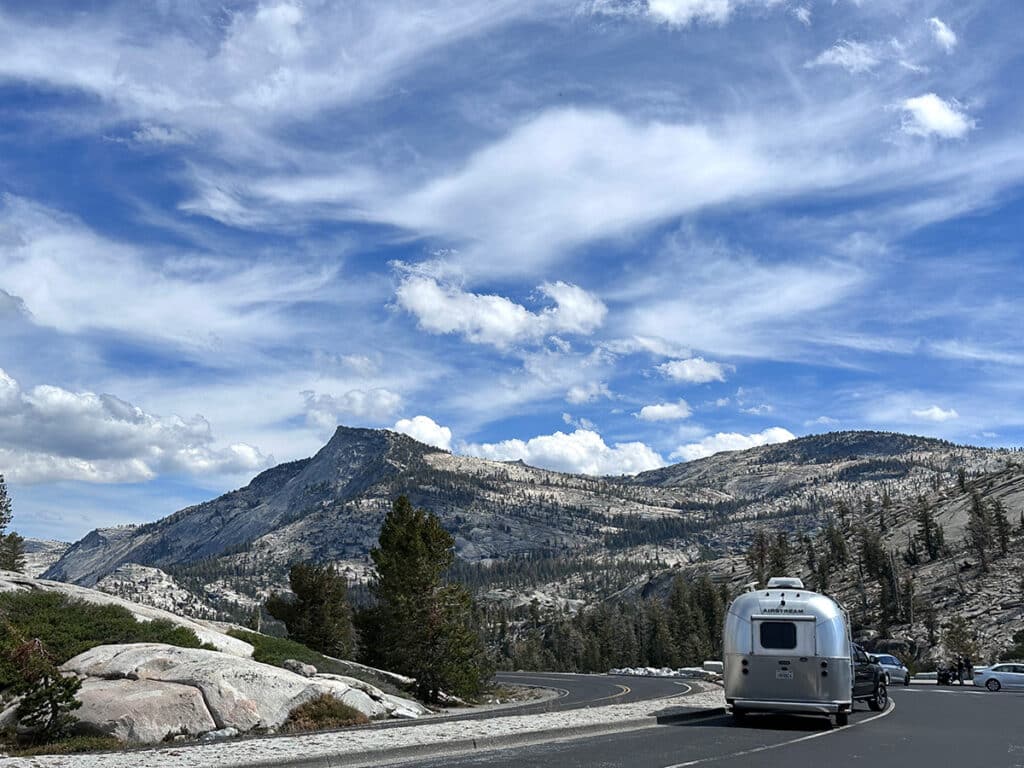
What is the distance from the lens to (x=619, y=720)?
2064 cm

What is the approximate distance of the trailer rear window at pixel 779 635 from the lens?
2072 cm

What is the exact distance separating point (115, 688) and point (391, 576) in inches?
976

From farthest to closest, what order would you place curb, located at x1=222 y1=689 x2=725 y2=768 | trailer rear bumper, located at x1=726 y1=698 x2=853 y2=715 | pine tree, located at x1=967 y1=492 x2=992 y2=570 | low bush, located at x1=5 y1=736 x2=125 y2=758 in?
pine tree, located at x1=967 y1=492 x2=992 y2=570
trailer rear bumper, located at x1=726 y1=698 x2=853 y2=715
low bush, located at x1=5 y1=736 x2=125 y2=758
curb, located at x1=222 y1=689 x2=725 y2=768

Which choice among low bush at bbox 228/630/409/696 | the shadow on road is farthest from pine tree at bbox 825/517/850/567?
the shadow on road

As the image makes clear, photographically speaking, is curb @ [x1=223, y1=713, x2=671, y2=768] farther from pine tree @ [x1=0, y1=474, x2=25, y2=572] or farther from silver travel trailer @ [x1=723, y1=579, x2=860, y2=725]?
pine tree @ [x1=0, y1=474, x2=25, y2=572]

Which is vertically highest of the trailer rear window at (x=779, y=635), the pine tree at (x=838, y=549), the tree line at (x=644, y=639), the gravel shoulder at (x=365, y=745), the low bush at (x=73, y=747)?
the pine tree at (x=838, y=549)

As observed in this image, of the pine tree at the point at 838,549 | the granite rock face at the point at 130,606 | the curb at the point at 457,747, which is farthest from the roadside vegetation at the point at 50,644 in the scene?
the pine tree at the point at 838,549

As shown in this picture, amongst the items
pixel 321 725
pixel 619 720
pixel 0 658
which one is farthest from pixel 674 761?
pixel 0 658

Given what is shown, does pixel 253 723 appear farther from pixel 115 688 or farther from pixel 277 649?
pixel 277 649

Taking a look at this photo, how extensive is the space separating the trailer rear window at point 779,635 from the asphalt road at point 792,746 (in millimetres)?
1993

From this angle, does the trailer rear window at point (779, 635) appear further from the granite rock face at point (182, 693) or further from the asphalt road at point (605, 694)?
the granite rock face at point (182, 693)

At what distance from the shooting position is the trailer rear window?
2072 centimetres

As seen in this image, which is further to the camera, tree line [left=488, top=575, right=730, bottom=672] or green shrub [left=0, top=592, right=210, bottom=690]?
tree line [left=488, top=575, right=730, bottom=672]

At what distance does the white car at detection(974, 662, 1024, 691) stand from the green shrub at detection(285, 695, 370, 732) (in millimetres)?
36511
